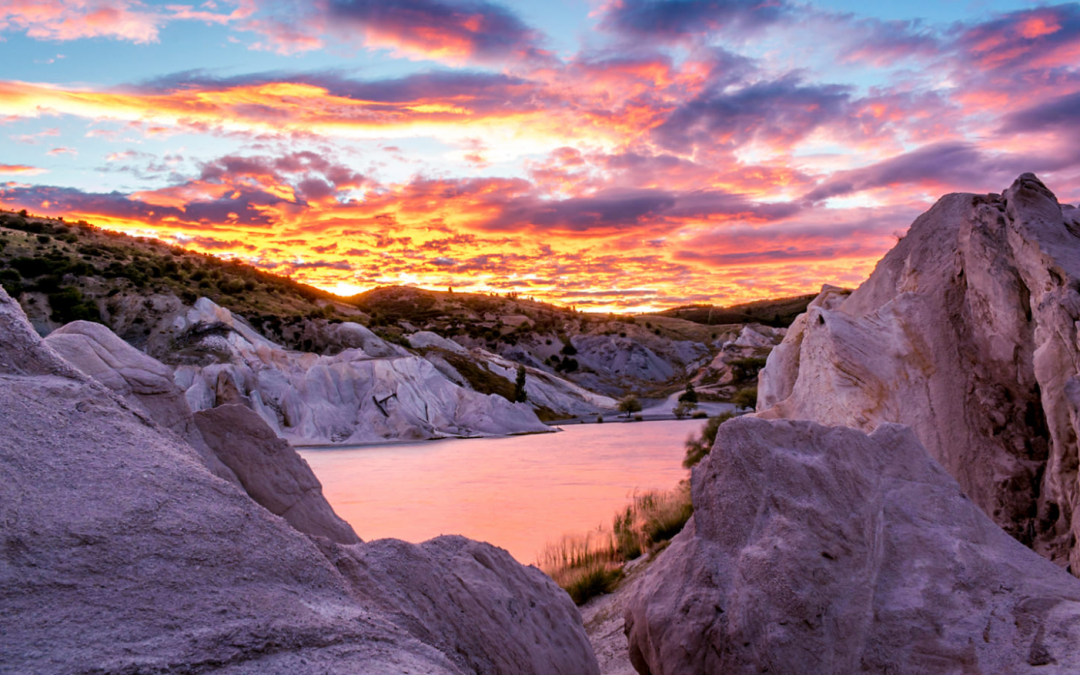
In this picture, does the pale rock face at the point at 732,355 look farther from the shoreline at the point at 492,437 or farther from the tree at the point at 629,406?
the shoreline at the point at 492,437

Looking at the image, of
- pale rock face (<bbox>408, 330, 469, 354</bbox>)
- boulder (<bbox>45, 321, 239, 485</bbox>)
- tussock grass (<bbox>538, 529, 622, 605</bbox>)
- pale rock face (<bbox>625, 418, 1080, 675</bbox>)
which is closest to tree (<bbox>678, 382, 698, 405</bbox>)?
pale rock face (<bbox>408, 330, 469, 354</bbox>)

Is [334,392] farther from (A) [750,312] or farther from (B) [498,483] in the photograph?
(A) [750,312]

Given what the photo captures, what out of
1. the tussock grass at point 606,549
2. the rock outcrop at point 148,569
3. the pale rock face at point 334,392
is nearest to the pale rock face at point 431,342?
the pale rock face at point 334,392

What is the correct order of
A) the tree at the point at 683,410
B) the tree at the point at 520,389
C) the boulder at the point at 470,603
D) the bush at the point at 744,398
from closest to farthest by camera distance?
the boulder at the point at 470,603 → the bush at the point at 744,398 → the tree at the point at 520,389 → the tree at the point at 683,410

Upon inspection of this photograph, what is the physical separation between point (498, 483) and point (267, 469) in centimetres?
1834

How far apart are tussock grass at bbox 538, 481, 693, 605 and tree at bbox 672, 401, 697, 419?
4160 cm

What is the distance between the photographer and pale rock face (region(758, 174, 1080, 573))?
23.1ft

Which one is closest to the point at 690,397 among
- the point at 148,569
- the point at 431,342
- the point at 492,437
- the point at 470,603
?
the point at 492,437

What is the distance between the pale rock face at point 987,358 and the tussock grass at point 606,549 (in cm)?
368

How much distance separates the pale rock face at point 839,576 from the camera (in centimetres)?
472

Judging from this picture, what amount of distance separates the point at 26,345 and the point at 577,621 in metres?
4.54

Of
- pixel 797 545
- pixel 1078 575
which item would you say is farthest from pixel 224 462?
pixel 1078 575

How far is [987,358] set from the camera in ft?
27.9

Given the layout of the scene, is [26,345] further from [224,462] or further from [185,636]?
[224,462]
